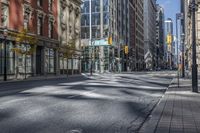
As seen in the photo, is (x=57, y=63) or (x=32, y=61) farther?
(x=57, y=63)

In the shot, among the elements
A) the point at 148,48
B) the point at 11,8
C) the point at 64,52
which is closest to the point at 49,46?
the point at 64,52

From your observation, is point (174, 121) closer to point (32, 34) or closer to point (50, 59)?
point (32, 34)

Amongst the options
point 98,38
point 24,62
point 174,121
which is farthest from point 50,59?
point 174,121

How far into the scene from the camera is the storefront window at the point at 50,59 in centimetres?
5370

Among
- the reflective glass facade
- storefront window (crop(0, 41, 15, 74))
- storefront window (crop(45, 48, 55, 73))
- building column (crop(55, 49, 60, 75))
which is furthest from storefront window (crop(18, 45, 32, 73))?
the reflective glass facade

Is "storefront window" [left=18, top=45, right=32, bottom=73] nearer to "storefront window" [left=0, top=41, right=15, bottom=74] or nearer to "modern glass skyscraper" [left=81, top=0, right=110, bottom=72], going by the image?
"storefront window" [left=0, top=41, right=15, bottom=74]

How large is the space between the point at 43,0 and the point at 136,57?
322 feet

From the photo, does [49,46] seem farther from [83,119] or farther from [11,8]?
[83,119]

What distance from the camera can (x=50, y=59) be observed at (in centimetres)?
5519

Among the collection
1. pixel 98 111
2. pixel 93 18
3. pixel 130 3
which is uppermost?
pixel 130 3

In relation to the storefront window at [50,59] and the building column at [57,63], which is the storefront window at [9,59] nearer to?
the storefront window at [50,59]

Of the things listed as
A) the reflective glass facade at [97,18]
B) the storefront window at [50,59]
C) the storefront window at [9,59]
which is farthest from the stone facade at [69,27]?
the reflective glass facade at [97,18]

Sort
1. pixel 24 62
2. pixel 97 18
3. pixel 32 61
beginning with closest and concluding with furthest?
1. pixel 24 62
2. pixel 32 61
3. pixel 97 18

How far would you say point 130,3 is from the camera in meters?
138
